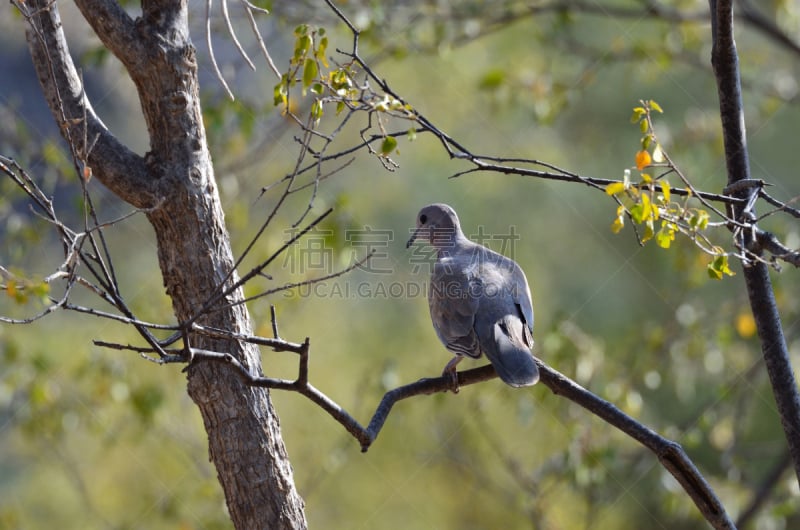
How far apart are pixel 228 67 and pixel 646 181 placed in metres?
4.05

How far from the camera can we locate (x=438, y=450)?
23.1ft

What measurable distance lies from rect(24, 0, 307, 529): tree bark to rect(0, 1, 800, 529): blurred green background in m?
2.19

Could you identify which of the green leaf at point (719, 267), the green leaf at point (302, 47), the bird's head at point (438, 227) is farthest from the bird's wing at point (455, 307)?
the green leaf at point (302, 47)

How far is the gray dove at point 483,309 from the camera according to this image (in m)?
3.26

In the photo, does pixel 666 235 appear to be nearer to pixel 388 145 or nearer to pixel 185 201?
pixel 388 145

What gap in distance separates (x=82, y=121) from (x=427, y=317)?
6138 millimetres

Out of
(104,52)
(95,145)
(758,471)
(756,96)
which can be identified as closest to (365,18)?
(104,52)

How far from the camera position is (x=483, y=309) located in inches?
140

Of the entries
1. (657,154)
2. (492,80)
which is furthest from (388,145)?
(492,80)

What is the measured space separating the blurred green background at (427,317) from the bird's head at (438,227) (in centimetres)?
45

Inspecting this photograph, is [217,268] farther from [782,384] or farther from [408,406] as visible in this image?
[408,406]

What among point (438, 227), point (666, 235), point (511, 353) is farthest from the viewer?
point (438, 227)

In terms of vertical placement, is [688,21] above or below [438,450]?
above

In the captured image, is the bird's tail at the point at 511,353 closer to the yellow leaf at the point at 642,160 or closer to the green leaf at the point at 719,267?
the green leaf at the point at 719,267
